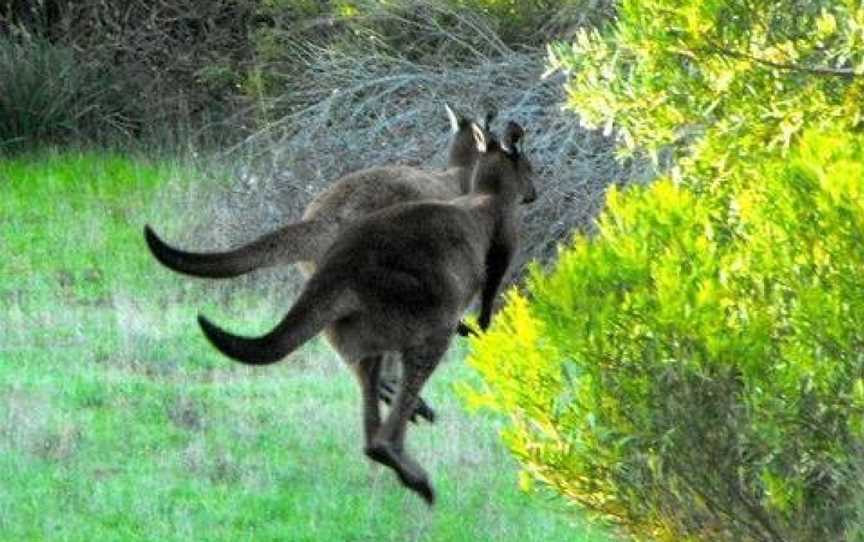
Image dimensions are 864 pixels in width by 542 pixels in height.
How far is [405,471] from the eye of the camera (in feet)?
28.3

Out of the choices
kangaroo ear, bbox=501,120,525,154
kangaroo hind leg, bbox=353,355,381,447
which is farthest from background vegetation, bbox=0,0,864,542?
kangaroo ear, bbox=501,120,525,154

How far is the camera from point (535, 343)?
20.2 ft

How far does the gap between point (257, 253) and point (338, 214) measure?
86cm

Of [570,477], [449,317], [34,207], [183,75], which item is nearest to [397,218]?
[449,317]

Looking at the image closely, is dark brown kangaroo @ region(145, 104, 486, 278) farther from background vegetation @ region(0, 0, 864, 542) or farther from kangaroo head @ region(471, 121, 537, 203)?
background vegetation @ region(0, 0, 864, 542)

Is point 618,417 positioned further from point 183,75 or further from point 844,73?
point 183,75

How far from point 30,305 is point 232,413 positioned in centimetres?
322

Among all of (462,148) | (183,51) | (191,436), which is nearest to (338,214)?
(191,436)

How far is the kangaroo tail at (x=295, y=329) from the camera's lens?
762 cm

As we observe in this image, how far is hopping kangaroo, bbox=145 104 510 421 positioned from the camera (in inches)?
347

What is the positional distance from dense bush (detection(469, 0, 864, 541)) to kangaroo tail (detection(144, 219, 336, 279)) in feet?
7.67

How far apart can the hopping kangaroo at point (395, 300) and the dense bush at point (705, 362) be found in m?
2.03

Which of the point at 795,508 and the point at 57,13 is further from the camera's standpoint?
the point at 57,13

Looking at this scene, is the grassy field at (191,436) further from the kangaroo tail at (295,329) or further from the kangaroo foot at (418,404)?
the kangaroo tail at (295,329)
